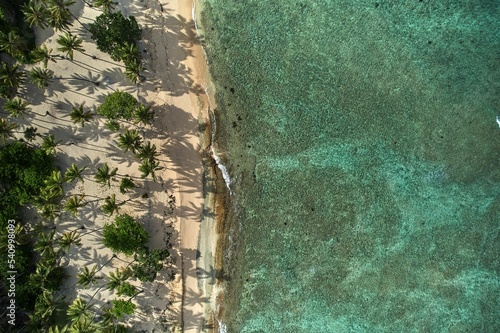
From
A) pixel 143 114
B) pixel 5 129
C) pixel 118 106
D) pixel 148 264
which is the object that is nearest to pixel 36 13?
pixel 118 106

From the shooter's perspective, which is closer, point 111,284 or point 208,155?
point 111,284

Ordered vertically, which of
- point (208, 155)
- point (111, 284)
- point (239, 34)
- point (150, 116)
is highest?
point (239, 34)

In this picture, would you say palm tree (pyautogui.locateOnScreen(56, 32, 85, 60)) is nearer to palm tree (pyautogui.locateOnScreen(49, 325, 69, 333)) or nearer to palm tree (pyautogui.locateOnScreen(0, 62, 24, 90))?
palm tree (pyautogui.locateOnScreen(0, 62, 24, 90))

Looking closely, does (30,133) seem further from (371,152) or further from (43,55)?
(371,152)

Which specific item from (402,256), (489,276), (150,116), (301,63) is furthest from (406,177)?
(150,116)

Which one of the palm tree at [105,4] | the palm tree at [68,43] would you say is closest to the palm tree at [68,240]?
the palm tree at [68,43]

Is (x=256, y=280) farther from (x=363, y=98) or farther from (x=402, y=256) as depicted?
(x=363, y=98)
